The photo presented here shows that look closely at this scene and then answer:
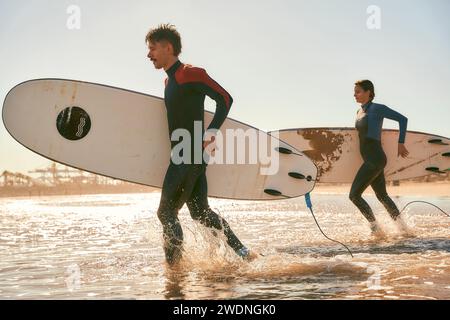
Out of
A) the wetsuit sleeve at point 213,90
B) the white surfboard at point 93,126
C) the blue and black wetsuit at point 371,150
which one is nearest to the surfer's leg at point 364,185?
the blue and black wetsuit at point 371,150

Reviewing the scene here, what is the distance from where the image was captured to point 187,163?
11.7ft

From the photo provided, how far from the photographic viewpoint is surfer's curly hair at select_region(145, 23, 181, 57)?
365 centimetres

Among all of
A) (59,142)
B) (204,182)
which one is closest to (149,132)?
(59,142)

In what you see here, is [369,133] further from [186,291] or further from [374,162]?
[186,291]

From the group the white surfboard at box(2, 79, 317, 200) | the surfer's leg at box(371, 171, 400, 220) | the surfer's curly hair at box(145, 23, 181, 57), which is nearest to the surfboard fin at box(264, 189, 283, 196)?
the white surfboard at box(2, 79, 317, 200)

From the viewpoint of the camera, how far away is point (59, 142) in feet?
16.0

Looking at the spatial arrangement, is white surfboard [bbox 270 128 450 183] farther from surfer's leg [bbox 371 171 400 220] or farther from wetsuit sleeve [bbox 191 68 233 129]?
wetsuit sleeve [bbox 191 68 233 129]

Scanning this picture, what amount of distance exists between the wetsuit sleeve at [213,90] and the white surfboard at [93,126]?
1.24 meters

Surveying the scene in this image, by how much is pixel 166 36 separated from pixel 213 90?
0.50m

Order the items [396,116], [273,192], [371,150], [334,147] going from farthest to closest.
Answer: [334,147], [396,116], [371,150], [273,192]

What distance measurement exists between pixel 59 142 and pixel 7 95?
67 centimetres

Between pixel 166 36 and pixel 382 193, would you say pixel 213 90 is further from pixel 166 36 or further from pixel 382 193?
pixel 382 193

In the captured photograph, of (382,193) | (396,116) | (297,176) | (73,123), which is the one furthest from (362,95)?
(73,123)

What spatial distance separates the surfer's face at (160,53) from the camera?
365cm
